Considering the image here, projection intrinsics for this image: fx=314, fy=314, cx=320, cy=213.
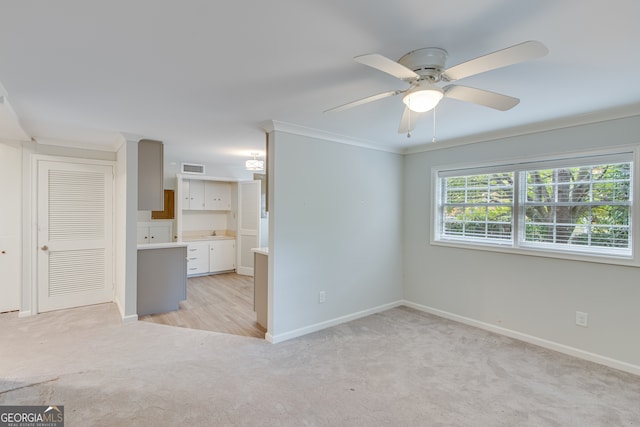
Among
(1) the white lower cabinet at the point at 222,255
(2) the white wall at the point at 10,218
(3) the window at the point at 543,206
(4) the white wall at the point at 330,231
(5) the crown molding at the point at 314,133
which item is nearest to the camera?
(3) the window at the point at 543,206

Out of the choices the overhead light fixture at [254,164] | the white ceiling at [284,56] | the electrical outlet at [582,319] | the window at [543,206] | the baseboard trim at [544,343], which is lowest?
the baseboard trim at [544,343]

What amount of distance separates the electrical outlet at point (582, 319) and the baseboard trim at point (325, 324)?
2.02 meters

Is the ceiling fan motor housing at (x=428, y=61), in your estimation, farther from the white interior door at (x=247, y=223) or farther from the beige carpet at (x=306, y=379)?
the white interior door at (x=247, y=223)

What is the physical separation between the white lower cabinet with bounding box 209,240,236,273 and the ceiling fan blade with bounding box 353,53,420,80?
5.65 meters

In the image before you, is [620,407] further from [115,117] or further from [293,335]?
[115,117]

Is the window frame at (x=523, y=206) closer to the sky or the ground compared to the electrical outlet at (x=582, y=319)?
closer to the sky

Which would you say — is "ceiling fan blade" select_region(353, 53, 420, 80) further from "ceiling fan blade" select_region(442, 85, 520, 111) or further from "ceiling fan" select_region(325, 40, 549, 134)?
"ceiling fan blade" select_region(442, 85, 520, 111)

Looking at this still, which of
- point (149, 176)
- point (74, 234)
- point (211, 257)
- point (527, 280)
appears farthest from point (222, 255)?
→ point (527, 280)

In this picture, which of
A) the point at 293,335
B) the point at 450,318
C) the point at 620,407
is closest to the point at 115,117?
the point at 293,335

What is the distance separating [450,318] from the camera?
400cm

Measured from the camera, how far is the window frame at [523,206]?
108 inches

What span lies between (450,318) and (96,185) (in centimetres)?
508

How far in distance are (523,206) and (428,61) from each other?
2511 millimetres

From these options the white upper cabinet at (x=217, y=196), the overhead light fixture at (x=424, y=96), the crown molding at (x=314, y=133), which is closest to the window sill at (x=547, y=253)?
the crown molding at (x=314, y=133)
